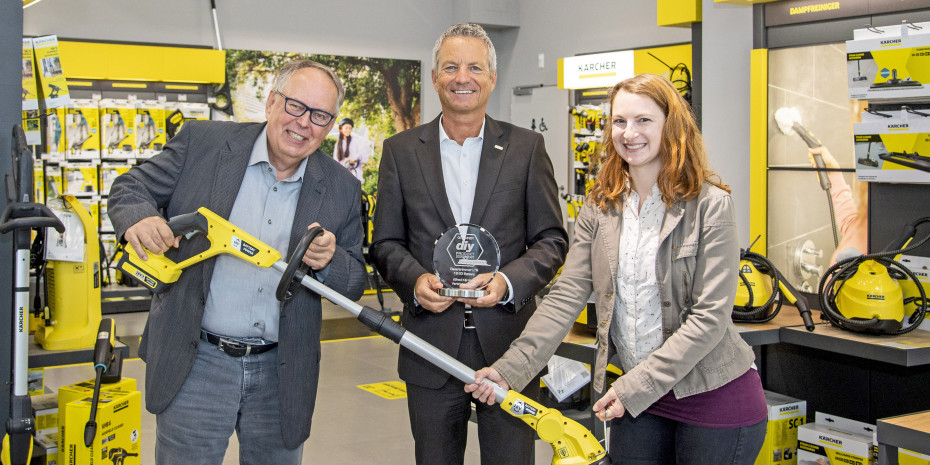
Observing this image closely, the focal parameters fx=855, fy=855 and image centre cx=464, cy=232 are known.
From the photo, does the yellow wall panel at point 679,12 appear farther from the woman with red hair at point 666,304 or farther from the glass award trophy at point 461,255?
the glass award trophy at point 461,255

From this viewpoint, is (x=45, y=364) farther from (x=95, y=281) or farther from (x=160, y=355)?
(x=160, y=355)

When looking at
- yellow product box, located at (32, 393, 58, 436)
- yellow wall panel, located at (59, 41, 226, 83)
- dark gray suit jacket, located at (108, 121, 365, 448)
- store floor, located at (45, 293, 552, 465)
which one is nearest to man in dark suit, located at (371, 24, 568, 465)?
dark gray suit jacket, located at (108, 121, 365, 448)

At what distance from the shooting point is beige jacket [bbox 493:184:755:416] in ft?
7.15

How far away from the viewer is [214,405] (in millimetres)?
2324

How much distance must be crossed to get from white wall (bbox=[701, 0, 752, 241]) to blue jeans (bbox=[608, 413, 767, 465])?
3.08m

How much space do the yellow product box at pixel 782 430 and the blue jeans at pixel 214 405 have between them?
2.60 meters

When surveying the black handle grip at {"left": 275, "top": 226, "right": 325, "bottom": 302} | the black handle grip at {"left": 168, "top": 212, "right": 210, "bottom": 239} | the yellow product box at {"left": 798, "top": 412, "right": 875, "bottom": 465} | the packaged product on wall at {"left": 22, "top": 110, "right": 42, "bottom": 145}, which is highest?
the packaged product on wall at {"left": 22, "top": 110, "right": 42, "bottom": 145}

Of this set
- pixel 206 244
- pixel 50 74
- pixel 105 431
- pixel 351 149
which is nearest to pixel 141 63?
pixel 351 149

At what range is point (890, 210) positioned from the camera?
394 centimetres

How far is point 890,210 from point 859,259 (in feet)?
1.61

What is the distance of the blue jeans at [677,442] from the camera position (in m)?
2.22

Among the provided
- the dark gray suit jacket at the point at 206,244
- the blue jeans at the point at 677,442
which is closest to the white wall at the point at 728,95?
the blue jeans at the point at 677,442

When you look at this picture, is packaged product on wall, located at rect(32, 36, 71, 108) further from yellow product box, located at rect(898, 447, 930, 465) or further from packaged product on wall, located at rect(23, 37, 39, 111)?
yellow product box, located at rect(898, 447, 930, 465)

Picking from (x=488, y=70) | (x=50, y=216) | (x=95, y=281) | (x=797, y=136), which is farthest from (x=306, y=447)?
(x=797, y=136)
